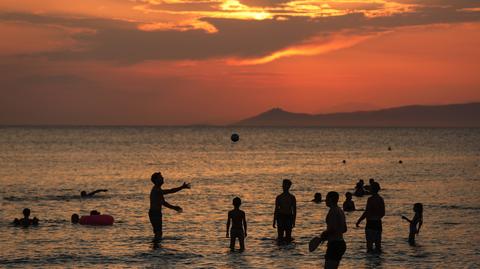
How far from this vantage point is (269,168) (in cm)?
8062

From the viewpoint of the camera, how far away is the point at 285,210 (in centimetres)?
2395

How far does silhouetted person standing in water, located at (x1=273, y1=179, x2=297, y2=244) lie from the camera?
2372cm

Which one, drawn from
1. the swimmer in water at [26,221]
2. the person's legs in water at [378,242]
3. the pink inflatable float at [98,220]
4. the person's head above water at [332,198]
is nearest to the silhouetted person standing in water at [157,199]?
the person's legs in water at [378,242]

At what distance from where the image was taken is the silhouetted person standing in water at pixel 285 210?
23.7 m

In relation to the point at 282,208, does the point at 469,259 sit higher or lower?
lower

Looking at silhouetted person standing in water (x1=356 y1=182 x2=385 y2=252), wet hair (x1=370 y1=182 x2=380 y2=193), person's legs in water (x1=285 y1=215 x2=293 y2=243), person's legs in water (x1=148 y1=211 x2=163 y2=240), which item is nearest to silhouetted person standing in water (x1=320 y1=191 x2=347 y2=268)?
wet hair (x1=370 y1=182 x2=380 y2=193)

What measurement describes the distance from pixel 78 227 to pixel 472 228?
1487cm

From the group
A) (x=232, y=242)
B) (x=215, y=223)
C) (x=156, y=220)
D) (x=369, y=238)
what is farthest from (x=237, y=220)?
(x=215, y=223)

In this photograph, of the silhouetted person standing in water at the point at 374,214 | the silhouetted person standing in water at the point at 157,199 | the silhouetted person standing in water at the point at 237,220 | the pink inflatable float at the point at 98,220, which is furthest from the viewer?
the pink inflatable float at the point at 98,220

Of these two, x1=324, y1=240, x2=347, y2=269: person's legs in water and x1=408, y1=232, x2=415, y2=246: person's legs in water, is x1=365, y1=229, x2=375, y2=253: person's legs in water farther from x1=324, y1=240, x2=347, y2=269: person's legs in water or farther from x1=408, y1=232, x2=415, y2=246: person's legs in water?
x1=324, y1=240, x2=347, y2=269: person's legs in water

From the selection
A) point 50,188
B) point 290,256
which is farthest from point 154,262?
point 50,188

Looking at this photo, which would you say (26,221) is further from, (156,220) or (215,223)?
(156,220)

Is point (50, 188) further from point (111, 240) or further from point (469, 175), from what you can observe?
point (469, 175)

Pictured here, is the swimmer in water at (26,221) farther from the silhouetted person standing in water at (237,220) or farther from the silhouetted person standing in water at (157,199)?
the silhouetted person standing in water at (237,220)
